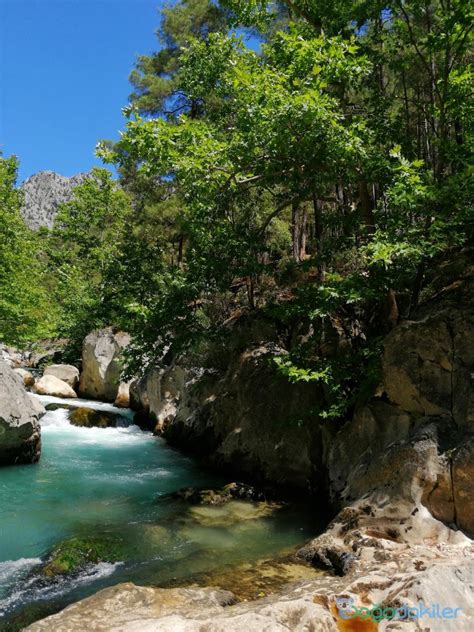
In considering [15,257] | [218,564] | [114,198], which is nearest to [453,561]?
[218,564]

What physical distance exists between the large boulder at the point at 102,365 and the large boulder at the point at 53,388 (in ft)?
2.57

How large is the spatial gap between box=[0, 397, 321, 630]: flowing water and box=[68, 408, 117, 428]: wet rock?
283cm

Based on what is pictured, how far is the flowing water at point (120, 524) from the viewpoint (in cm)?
595

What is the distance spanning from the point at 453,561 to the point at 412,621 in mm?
1270

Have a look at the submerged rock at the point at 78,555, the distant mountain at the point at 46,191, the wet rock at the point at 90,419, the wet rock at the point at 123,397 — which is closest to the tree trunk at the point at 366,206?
the submerged rock at the point at 78,555

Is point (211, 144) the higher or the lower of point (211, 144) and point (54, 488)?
the higher

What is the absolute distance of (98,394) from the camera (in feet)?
71.4

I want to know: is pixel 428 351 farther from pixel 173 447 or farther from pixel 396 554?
pixel 173 447

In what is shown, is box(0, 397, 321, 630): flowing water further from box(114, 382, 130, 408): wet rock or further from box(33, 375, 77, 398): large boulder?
box(33, 375, 77, 398): large boulder

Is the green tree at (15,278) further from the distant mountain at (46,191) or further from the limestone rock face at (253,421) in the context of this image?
the distant mountain at (46,191)

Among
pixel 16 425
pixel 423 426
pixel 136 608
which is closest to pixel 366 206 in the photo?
pixel 423 426

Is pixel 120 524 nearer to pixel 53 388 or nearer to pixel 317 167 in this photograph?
pixel 317 167

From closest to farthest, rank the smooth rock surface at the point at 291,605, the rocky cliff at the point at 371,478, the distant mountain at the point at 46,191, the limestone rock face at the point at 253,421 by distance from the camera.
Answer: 1. the smooth rock surface at the point at 291,605
2. the rocky cliff at the point at 371,478
3. the limestone rock face at the point at 253,421
4. the distant mountain at the point at 46,191

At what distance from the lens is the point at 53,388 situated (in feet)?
70.4
